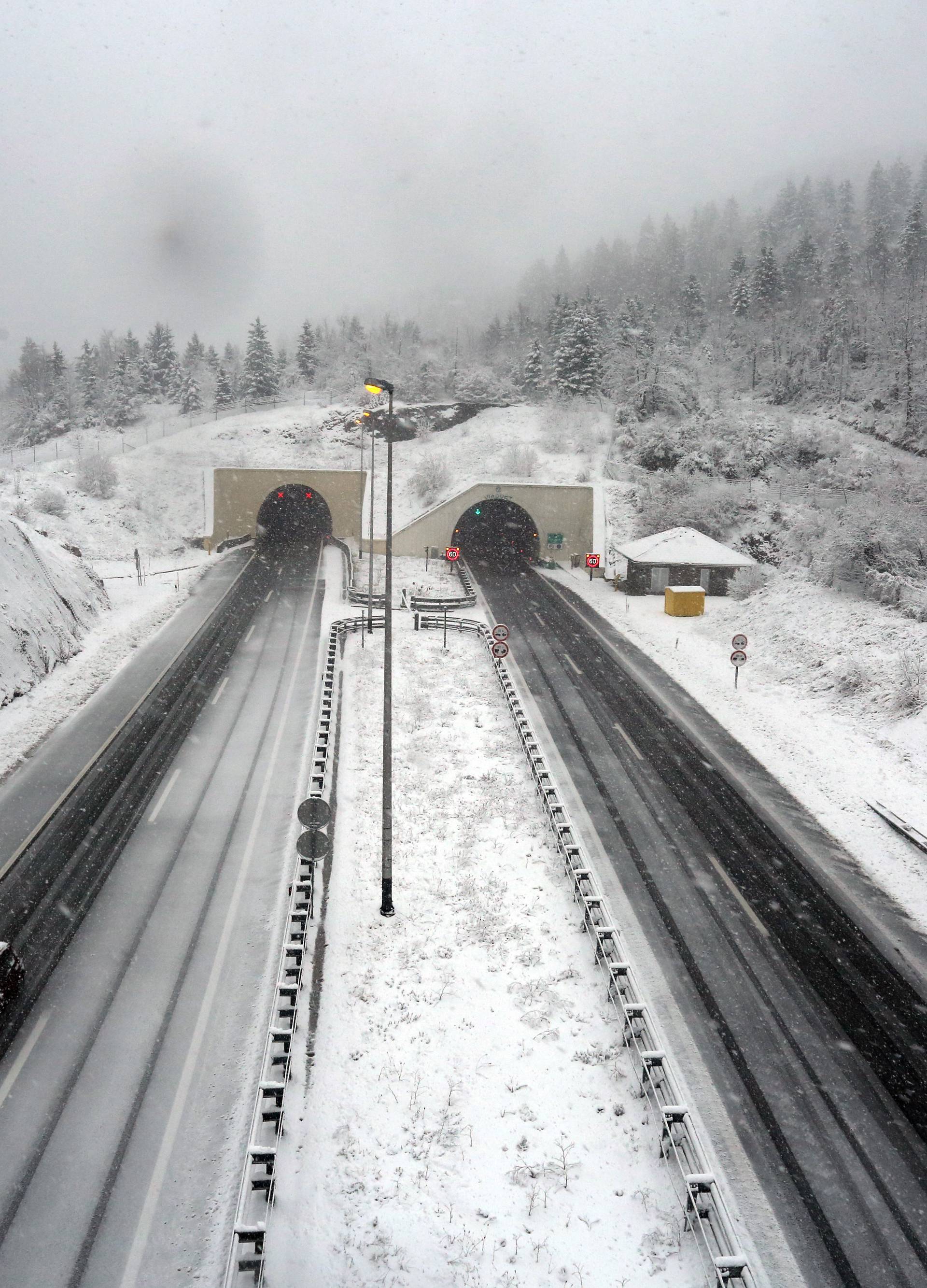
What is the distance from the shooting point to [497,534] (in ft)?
195

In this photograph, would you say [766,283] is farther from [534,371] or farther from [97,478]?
[97,478]

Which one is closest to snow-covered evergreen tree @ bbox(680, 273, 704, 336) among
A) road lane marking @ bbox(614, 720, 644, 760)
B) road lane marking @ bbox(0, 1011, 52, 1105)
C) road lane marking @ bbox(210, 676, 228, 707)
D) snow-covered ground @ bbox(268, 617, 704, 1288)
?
road lane marking @ bbox(614, 720, 644, 760)

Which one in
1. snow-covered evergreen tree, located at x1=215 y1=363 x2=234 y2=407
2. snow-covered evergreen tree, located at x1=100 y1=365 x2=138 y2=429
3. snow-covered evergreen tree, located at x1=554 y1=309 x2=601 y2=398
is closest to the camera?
snow-covered evergreen tree, located at x1=554 y1=309 x2=601 y2=398

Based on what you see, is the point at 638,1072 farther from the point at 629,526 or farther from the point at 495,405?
the point at 495,405

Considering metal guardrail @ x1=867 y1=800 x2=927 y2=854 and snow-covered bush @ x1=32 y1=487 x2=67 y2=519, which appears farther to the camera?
snow-covered bush @ x1=32 y1=487 x2=67 y2=519

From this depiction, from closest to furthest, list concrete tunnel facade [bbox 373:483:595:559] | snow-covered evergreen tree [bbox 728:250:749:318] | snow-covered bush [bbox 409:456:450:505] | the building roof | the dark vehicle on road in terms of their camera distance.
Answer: the dark vehicle on road → the building roof → concrete tunnel facade [bbox 373:483:595:559] → snow-covered bush [bbox 409:456:450:505] → snow-covered evergreen tree [bbox 728:250:749:318]

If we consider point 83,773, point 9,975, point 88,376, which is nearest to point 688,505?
point 83,773

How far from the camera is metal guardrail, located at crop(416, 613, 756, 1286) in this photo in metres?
7.50

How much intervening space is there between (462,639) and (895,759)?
Result: 18.2 meters

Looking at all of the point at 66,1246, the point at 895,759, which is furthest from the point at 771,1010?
the point at 895,759

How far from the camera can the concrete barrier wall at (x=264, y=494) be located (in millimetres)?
54250

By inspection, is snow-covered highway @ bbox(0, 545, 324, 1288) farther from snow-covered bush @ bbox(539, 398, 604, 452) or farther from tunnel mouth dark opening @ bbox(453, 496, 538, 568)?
snow-covered bush @ bbox(539, 398, 604, 452)

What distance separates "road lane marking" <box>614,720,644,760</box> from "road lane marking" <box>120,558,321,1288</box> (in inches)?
418

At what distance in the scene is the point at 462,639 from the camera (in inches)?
1293
